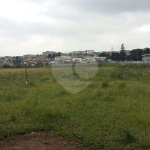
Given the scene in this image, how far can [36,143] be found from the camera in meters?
4.71

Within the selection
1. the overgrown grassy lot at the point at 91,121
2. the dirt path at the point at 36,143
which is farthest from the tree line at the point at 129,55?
the dirt path at the point at 36,143

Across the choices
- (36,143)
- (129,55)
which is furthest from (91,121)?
(129,55)

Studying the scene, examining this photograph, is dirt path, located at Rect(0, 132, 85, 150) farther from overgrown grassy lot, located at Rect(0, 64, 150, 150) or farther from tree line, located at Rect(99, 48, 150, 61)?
tree line, located at Rect(99, 48, 150, 61)

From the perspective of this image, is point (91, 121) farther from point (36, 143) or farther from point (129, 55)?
point (129, 55)

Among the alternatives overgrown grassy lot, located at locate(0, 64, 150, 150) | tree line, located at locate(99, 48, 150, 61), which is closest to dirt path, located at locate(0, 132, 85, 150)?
overgrown grassy lot, located at locate(0, 64, 150, 150)

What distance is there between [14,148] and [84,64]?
18.5 m

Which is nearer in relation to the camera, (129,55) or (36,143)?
(36,143)

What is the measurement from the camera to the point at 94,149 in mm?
4293

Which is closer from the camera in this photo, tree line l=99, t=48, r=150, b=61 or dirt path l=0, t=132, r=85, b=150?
dirt path l=0, t=132, r=85, b=150

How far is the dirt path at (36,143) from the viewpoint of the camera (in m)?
4.48

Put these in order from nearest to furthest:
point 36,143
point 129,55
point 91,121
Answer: point 36,143
point 91,121
point 129,55

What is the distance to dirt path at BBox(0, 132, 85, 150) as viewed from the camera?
4.48 m

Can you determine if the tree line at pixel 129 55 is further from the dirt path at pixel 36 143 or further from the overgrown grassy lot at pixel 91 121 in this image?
the dirt path at pixel 36 143

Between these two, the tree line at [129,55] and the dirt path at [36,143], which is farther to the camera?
the tree line at [129,55]
